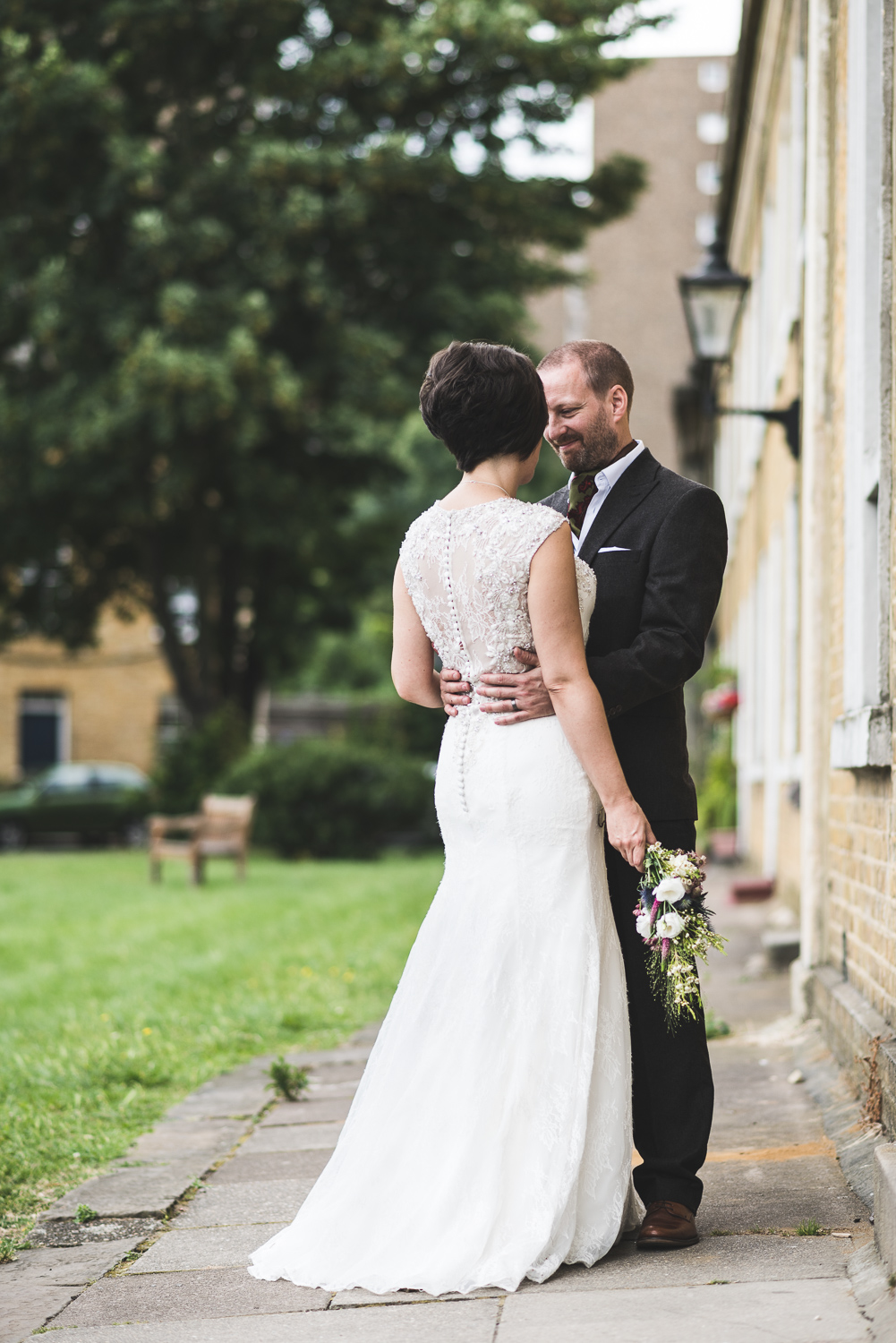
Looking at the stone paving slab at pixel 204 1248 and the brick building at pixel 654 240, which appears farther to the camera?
the brick building at pixel 654 240

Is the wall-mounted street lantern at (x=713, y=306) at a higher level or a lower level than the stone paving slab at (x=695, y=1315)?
higher

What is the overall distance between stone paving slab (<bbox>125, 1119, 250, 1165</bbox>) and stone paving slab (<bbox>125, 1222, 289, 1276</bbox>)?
0.86 meters

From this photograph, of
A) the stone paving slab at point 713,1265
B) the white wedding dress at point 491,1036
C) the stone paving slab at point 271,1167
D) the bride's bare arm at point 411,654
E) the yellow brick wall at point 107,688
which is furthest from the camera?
the yellow brick wall at point 107,688

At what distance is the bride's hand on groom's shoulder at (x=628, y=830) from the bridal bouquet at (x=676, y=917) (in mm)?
25

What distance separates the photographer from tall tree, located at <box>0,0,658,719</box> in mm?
18844

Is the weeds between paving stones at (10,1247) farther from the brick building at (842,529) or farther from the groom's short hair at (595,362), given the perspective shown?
the groom's short hair at (595,362)

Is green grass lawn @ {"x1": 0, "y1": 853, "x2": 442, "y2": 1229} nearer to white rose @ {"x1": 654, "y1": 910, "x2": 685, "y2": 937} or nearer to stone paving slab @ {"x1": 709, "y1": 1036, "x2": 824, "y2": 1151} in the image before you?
stone paving slab @ {"x1": 709, "y1": 1036, "x2": 824, "y2": 1151}

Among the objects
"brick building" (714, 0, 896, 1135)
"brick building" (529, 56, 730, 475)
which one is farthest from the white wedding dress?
"brick building" (529, 56, 730, 475)

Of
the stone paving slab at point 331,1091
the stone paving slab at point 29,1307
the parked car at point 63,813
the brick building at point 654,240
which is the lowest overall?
the parked car at point 63,813

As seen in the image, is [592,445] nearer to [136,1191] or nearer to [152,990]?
[136,1191]

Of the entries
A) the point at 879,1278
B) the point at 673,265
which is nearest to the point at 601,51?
the point at 879,1278

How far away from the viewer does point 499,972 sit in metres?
3.44

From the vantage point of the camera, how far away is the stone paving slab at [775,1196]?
3.57m

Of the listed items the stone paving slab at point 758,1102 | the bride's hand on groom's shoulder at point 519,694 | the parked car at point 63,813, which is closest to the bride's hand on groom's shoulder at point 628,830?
the bride's hand on groom's shoulder at point 519,694
